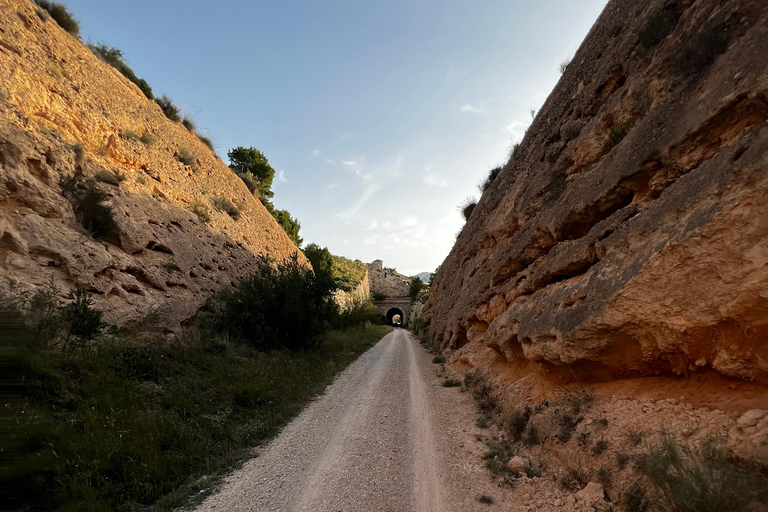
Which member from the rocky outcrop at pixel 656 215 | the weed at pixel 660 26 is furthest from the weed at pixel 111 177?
the weed at pixel 660 26

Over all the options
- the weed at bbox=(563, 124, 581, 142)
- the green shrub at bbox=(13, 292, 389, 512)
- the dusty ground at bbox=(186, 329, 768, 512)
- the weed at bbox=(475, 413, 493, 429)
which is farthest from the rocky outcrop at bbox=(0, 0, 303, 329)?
the weed at bbox=(563, 124, 581, 142)

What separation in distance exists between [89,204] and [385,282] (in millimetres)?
56585

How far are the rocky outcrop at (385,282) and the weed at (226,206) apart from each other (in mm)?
42434

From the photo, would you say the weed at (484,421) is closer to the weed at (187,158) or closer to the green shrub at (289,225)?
the weed at (187,158)

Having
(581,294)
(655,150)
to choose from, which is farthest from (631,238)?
(655,150)

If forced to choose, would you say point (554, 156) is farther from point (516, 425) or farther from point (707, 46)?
point (516, 425)

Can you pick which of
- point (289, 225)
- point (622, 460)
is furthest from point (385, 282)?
point (622, 460)

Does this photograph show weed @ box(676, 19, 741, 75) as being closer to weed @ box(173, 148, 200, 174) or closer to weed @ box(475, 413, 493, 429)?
weed @ box(475, 413, 493, 429)

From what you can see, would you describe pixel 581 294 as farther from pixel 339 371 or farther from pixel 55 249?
pixel 55 249

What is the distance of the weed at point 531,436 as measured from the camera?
15.9ft

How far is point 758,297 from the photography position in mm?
2887

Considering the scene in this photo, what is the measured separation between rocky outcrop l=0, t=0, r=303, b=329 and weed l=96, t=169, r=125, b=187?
3 cm

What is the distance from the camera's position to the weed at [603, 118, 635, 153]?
578cm

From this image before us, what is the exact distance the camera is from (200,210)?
14.9 m
